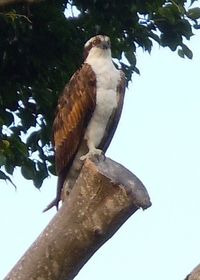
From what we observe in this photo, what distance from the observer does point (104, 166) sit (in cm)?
288

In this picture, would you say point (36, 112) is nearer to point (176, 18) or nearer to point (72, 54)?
point (72, 54)

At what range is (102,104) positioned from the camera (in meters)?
4.83

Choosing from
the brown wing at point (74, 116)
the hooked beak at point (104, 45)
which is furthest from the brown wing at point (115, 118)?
the hooked beak at point (104, 45)

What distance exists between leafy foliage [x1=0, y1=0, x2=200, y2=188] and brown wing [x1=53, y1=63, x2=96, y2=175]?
1647 mm

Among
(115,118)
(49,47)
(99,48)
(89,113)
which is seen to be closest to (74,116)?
(89,113)

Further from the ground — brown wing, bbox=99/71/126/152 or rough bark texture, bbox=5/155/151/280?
brown wing, bbox=99/71/126/152

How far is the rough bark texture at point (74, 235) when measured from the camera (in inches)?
98.7

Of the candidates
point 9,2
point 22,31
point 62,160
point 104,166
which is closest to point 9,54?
point 22,31

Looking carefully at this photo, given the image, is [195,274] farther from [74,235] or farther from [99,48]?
[99,48]

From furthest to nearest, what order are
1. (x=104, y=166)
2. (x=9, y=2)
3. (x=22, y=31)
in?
(x=22, y=31)
(x=9, y=2)
(x=104, y=166)

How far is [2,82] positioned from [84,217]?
168 inches

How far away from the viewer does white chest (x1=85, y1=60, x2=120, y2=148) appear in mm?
4828

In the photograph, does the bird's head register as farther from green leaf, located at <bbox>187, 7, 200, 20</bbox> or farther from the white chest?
green leaf, located at <bbox>187, 7, 200, 20</bbox>

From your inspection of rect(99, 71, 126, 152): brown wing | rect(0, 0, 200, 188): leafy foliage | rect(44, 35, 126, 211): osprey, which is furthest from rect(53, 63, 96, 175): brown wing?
rect(0, 0, 200, 188): leafy foliage
